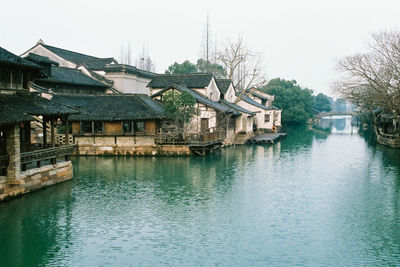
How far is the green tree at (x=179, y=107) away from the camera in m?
36.2

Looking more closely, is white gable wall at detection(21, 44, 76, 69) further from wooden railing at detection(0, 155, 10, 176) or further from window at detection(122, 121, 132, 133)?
wooden railing at detection(0, 155, 10, 176)

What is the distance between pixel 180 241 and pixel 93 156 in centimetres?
2293

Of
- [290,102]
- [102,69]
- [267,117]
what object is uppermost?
[102,69]

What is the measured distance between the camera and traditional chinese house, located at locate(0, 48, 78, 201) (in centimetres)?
Result: 1931

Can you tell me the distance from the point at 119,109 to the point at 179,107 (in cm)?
553

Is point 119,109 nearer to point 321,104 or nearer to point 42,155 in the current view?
point 42,155

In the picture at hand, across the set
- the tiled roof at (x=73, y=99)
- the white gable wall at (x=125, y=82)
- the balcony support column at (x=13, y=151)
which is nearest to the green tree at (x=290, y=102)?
the white gable wall at (x=125, y=82)

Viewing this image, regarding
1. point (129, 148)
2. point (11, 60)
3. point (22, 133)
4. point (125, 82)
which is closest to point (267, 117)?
point (125, 82)

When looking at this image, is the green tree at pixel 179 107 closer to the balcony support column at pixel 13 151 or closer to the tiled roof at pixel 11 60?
the tiled roof at pixel 11 60

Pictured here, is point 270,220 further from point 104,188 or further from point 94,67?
point 94,67

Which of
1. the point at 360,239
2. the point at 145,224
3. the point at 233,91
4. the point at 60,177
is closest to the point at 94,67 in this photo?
the point at 233,91

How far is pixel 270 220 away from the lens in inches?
686

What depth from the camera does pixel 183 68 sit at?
7594 cm

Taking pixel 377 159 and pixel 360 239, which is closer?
pixel 360 239
